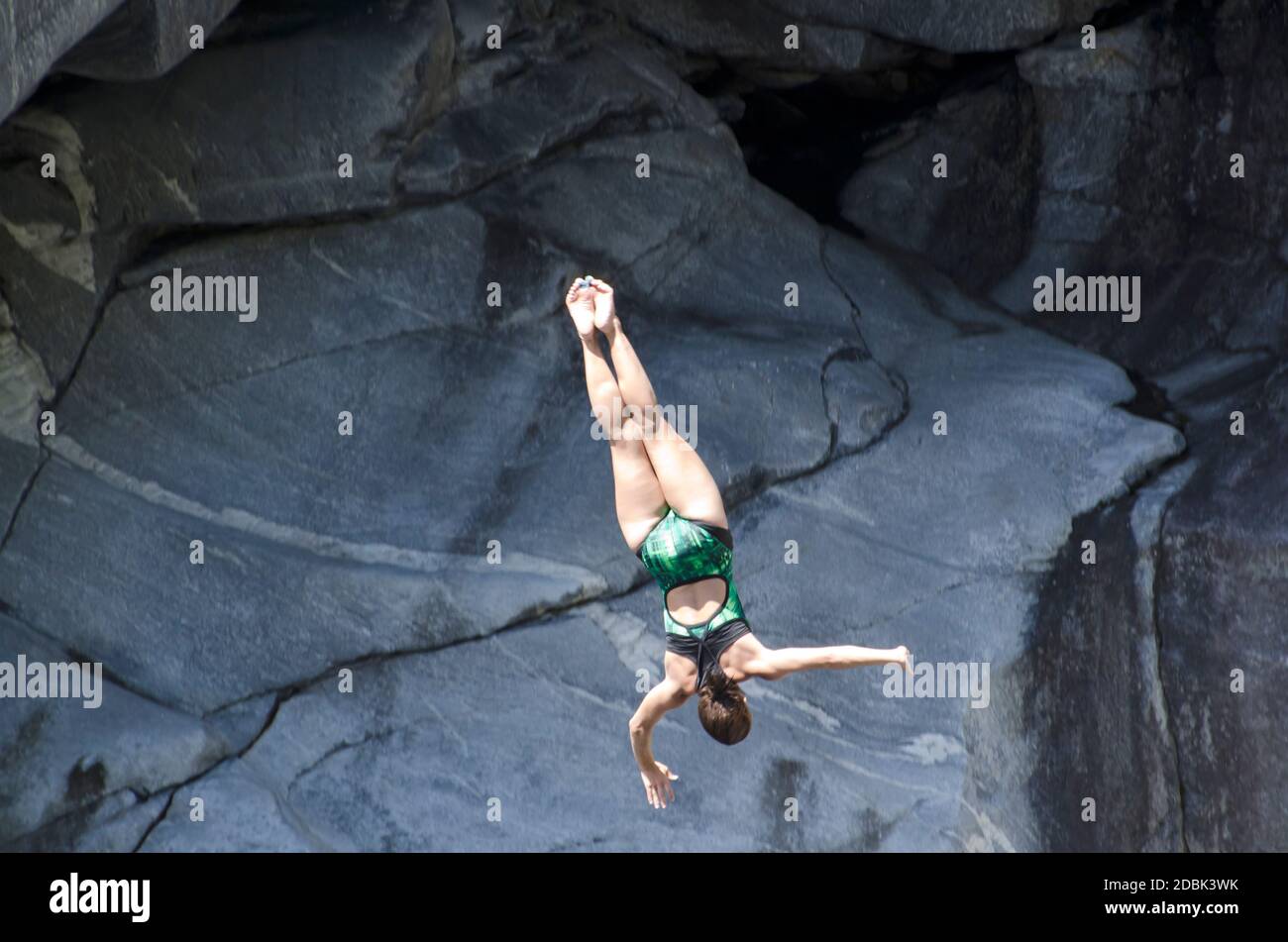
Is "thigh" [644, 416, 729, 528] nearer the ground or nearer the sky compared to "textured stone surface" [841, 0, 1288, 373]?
nearer the ground

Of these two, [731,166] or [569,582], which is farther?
[731,166]

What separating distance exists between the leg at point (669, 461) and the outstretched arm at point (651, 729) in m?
0.63

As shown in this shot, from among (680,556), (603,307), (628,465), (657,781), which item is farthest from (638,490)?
(657,781)

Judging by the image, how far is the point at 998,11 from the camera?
32.6 feet

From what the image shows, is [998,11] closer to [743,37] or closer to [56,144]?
[743,37]

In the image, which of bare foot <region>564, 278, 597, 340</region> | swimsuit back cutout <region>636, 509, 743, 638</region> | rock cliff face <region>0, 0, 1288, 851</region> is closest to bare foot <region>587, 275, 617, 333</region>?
bare foot <region>564, 278, 597, 340</region>

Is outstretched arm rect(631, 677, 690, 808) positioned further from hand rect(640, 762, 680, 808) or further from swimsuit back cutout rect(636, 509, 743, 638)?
swimsuit back cutout rect(636, 509, 743, 638)

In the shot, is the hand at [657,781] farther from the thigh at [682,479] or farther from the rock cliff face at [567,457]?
the rock cliff face at [567,457]

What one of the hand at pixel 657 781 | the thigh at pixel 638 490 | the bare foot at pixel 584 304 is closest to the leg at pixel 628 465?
the thigh at pixel 638 490

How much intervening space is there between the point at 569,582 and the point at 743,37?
3354 mm

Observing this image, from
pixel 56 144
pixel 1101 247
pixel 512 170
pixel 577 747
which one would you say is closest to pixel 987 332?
pixel 1101 247

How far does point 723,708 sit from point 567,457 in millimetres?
2707

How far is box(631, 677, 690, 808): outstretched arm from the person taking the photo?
669 centimetres

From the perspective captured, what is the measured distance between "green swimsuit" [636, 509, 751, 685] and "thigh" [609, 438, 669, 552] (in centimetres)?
4
